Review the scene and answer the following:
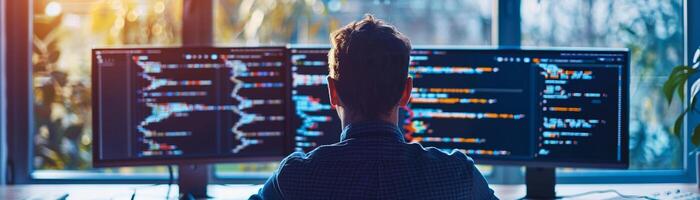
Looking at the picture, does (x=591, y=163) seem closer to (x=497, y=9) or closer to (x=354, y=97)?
(x=497, y=9)

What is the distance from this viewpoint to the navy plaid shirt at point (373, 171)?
1.54m

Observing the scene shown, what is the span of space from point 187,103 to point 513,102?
35.6 inches

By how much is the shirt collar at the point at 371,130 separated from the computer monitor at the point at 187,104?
992 millimetres

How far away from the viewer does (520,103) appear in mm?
2459

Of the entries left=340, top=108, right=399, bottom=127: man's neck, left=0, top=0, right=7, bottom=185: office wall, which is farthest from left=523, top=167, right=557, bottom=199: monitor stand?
left=0, top=0, right=7, bottom=185: office wall

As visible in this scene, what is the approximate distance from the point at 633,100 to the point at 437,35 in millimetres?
713

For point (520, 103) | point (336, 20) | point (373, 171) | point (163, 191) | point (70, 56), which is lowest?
point (163, 191)

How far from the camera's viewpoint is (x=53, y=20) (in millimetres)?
3221

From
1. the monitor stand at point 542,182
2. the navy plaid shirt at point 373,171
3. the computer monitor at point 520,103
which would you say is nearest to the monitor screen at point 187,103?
the computer monitor at point 520,103

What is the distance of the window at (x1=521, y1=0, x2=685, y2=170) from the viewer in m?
3.11

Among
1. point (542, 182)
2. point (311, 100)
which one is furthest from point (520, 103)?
point (311, 100)

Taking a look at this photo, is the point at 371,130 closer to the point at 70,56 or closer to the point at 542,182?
the point at 542,182

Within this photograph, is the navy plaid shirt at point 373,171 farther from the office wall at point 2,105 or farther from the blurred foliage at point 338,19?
the office wall at point 2,105

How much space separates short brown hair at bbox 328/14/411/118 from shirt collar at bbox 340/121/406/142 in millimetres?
16
